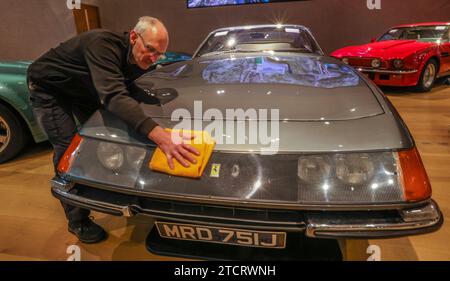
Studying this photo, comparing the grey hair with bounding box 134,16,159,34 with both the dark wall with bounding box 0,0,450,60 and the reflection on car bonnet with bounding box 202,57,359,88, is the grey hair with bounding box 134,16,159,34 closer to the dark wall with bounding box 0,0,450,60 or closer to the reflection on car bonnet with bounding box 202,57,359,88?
the reflection on car bonnet with bounding box 202,57,359,88

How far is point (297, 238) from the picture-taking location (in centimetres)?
123

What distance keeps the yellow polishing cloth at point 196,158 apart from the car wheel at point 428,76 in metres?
4.71

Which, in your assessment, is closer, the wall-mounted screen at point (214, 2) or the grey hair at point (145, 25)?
the grey hair at point (145, 25)

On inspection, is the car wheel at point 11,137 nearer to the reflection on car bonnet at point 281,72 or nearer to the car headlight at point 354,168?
the reflection on car bonnet at point 281,72

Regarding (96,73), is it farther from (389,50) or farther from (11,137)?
(389,50)

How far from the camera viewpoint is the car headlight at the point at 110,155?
1.13 metres

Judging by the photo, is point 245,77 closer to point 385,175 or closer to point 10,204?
point 385,175

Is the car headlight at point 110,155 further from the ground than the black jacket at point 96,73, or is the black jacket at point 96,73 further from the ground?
the black jacket at point 96,73

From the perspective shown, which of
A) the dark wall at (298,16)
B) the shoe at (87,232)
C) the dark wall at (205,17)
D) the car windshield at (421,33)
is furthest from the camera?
the dark wall at (298,16)

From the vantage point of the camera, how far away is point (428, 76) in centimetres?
481

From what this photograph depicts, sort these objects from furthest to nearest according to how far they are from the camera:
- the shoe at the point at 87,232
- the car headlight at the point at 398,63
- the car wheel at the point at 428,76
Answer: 1. the car wheel at the point at 428,76
2. the car headlight at the point at 398,63
3. the shoe at the point at 87,232

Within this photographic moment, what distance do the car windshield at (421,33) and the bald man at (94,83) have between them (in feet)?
17.9

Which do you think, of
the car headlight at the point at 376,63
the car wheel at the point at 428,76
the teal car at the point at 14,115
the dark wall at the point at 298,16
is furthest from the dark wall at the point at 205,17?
the teal car at the point at 14,115

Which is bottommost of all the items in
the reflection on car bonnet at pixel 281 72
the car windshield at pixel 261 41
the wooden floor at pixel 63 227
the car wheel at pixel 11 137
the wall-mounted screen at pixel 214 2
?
the wooden floor at pixel 63 227
